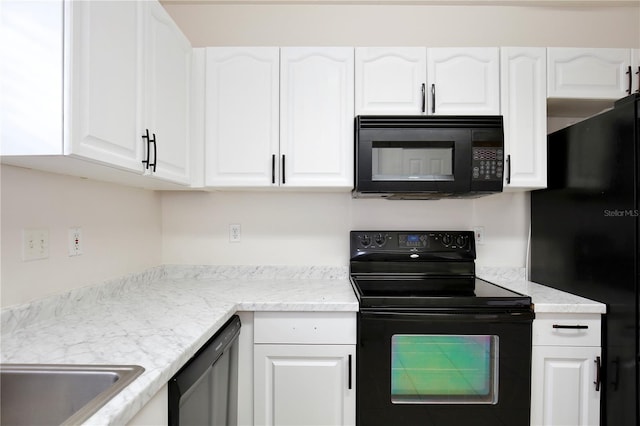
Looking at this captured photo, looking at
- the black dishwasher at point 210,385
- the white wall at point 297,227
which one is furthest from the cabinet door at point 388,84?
the black dishwasher at point 210,385

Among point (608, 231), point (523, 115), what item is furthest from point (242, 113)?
point (608, 231)

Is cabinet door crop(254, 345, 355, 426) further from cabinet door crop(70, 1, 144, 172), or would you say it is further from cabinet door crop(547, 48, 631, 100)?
cabinet door crop(547, 48, 631, 100)

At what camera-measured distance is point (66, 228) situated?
131cm

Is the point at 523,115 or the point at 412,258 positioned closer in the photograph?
the point at 523,115

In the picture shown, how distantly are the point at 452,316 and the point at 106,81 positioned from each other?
1.58 metres

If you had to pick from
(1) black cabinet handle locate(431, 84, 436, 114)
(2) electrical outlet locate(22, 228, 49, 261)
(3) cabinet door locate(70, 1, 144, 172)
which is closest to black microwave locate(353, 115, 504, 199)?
(1) black cabinet handle locate(431, 84, 436, 114)

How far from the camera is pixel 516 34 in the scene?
207 cm

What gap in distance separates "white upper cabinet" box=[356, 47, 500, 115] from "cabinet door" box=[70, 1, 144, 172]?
1035 mm

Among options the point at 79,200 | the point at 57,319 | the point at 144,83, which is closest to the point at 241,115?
the point at 144,83

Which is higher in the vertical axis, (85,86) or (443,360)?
(85,86)

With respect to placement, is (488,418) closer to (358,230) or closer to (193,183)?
(358,230)

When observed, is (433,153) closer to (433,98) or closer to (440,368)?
(433,98)

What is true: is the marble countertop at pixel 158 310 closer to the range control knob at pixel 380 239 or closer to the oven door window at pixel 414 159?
the range control knob at pixel 380 239

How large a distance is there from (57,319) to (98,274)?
0.29 m
